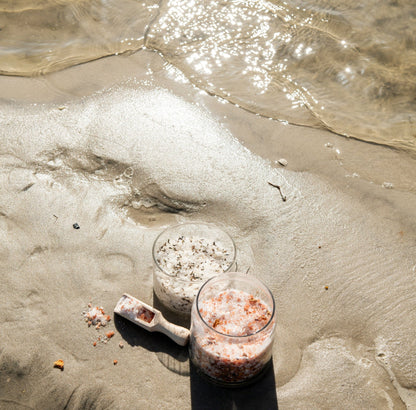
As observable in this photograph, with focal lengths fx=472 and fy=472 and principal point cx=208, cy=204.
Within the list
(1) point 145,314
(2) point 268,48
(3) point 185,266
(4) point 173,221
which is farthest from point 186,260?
(2) point 268,48

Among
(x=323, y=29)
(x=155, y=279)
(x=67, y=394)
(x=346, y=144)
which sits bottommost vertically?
(x=67, y=394)

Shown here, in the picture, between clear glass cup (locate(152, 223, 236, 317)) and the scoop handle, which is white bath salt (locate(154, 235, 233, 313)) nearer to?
clear glass cup (locate(152, 223, 236, 317))

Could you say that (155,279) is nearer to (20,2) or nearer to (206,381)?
(206,381)

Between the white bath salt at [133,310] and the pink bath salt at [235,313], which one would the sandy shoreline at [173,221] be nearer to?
the white bath salt at [133,310]

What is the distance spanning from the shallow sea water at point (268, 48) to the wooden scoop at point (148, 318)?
1.97 m

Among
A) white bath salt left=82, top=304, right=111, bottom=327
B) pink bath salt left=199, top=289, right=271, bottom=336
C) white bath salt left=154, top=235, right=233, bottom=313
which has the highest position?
pink bath salt left=199, top=289, right=271, bottom=336

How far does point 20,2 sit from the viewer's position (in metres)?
4.96

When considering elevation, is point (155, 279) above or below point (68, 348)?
above

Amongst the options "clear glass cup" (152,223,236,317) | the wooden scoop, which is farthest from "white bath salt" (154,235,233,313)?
the wooden scoop

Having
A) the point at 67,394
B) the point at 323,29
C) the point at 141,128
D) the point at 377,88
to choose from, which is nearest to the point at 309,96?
the point at 377,88

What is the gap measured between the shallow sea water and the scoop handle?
6.58ft

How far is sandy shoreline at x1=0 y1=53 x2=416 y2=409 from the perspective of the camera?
2.16 m

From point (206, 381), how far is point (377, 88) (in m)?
3.08

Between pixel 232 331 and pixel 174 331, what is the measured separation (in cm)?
31
